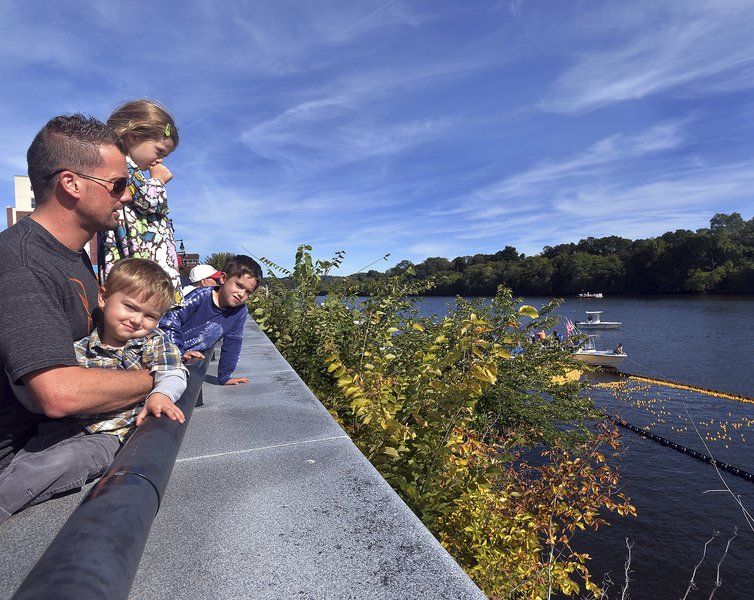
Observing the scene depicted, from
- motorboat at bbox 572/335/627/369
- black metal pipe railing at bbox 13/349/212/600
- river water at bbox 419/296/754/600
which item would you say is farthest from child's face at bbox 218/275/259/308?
motorboat at bbox 572/335/627/369

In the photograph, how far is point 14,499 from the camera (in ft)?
5.11

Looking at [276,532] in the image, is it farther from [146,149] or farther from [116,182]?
[146,149]

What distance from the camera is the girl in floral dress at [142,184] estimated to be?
2.83 m

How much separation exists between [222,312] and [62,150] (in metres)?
2.43

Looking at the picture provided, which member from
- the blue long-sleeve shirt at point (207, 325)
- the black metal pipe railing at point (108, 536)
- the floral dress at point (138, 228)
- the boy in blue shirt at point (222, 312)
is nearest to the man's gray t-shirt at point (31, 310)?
the black metal pipe railing at point (108, 536)

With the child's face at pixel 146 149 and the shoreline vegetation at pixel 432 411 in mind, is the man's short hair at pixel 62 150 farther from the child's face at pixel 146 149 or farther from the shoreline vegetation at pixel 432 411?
the shoreline vegetation at pixel 432 411

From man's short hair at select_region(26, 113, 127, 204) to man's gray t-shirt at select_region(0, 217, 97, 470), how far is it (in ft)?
0.58

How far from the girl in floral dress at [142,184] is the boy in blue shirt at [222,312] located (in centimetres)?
66

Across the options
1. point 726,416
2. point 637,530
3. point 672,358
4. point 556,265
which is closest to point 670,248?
point 556,265

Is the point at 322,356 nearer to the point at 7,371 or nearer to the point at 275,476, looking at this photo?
the point at 275,476

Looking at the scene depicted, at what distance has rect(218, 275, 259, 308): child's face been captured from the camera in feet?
13.3

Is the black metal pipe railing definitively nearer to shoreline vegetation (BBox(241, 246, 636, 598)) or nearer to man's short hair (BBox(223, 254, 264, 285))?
shoreline vegetation (BBox(241, 246, 636, 598))

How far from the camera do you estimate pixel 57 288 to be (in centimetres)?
171

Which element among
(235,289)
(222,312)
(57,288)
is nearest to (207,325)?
(222,312)
